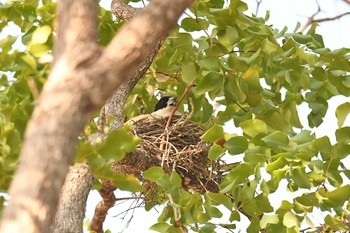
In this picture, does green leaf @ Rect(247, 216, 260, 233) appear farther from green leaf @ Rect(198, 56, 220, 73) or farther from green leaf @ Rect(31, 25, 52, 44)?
green leaf @ Rect(31, 25, 52, 44)

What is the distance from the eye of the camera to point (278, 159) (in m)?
3.67

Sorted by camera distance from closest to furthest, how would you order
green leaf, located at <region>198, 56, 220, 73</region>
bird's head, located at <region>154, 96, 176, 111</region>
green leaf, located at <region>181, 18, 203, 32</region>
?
green leaf, located at <region>198, 56, 220, 73</region> < green leaf, located at <region>181, 18, 203, 32</region> < bird's head, located at <region>154, 96, 176, 111</region>

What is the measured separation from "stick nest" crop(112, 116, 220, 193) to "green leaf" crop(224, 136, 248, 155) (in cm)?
36

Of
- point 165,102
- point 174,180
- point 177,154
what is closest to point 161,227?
point 174,180

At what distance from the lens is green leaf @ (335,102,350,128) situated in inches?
154

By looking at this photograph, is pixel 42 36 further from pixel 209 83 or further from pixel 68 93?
pixel 209 83

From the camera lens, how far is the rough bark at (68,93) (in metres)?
1.85

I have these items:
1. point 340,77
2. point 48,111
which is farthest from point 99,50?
point 340,77

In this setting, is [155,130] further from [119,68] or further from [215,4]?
[119,68]

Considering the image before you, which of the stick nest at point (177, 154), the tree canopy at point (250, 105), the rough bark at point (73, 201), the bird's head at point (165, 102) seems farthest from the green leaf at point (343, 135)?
the bird's head at point (165, 102)

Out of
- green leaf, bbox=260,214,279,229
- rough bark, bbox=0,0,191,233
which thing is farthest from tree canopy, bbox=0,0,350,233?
rough bark, bbox=0,0,191,233

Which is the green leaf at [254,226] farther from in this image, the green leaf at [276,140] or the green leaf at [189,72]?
the green leaf at [189,72]

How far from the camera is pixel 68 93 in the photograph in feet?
6.57

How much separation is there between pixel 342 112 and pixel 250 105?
51 cm
